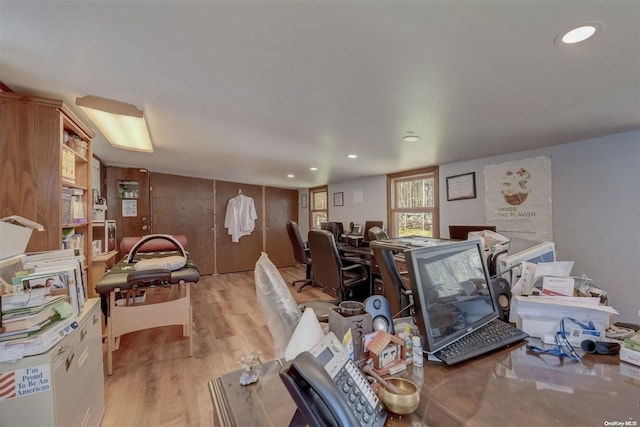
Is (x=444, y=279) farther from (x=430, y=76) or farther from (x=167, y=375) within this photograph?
(x=167, y=375)

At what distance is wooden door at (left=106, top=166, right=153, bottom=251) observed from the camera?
14.8ft

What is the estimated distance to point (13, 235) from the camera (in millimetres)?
1377

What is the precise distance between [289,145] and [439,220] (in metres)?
2.23

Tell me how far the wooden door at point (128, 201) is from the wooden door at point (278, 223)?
7.95ft

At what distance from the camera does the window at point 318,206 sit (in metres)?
6.03

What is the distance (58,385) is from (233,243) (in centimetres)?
489

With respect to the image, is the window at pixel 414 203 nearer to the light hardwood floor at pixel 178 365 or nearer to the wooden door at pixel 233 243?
the light hardwood floor at pixel 178 365

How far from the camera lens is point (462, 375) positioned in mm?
783

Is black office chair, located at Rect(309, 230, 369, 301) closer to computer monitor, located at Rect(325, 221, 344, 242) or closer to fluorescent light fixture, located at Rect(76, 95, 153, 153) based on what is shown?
computer monitor, located at Rect(325, 221, 344, 242)

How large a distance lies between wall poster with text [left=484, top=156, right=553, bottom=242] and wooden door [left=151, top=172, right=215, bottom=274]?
4989 millimetres

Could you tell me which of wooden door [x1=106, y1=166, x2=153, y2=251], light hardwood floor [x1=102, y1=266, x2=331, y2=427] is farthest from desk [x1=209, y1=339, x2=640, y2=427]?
wooden door [x1=106, y1=166, x2=153, y2=251]

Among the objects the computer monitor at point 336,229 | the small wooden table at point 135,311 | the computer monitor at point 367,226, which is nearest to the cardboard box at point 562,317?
the small wooden table at point 135,311

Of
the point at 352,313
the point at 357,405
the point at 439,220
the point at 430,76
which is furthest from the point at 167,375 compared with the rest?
the point at 439,220

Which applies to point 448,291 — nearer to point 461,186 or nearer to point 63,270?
Answer: point 63,270
